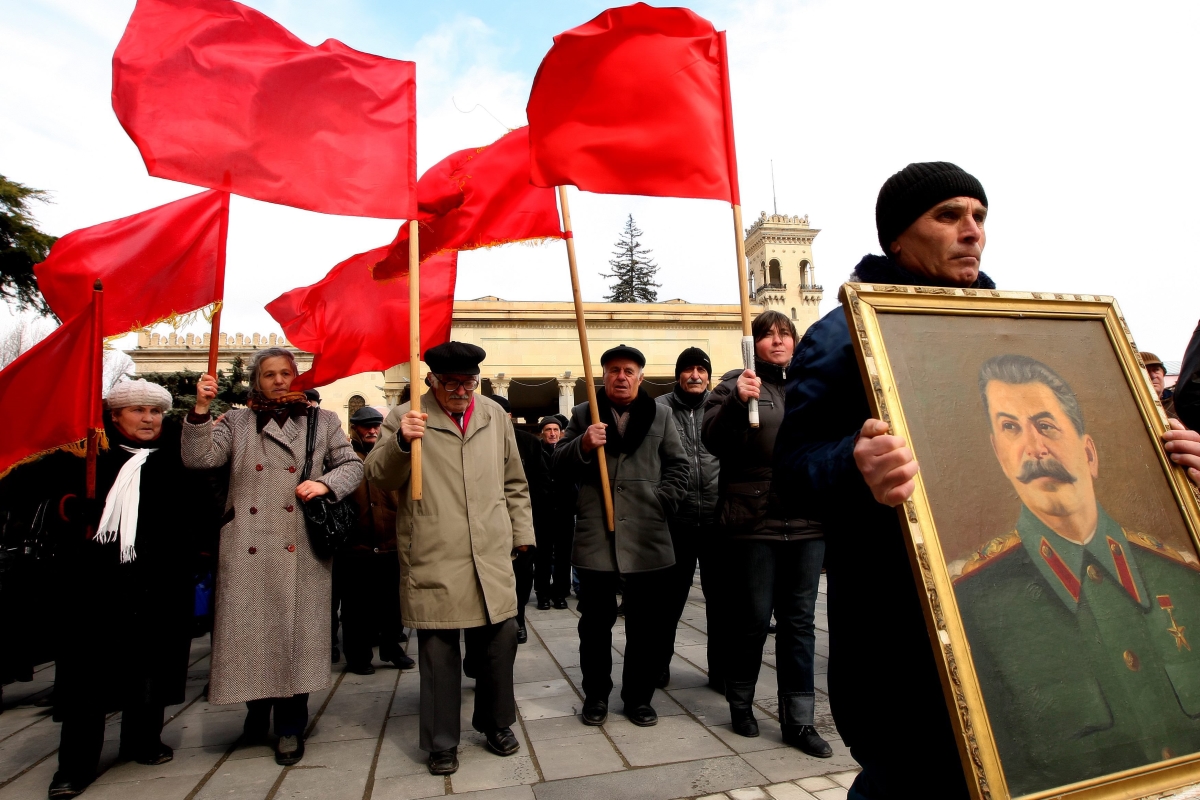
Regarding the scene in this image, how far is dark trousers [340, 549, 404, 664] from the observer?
19.1ft

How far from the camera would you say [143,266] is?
4.26 metres

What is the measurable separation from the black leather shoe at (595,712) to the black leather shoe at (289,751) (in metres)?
1.57

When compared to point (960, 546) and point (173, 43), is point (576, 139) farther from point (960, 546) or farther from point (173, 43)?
point (960, 546)

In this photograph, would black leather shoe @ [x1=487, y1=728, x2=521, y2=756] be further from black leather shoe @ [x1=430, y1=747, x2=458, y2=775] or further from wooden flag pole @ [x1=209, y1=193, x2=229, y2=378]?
wooden flag pole @ [x1=209, y1=193, x2=229, y2=378]

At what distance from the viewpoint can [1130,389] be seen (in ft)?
5.56

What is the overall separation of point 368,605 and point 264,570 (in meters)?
2.13

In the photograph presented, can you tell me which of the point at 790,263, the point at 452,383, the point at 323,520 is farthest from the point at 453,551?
the point at 790,263

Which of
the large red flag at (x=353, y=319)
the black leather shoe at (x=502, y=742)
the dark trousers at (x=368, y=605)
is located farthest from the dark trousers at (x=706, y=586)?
the dark trousers at (x=368, y=605)

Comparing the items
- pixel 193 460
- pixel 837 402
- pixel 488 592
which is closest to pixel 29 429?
pixel 193 460

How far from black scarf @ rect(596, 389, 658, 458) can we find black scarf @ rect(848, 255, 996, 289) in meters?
2.73

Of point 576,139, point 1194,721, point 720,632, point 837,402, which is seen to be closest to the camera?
point 1194,721

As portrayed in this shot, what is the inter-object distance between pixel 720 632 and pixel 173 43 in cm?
472

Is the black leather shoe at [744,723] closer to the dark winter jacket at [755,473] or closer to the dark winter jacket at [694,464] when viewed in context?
the dark winter jacket at [755,473]

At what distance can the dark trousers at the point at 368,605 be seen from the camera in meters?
5.82
